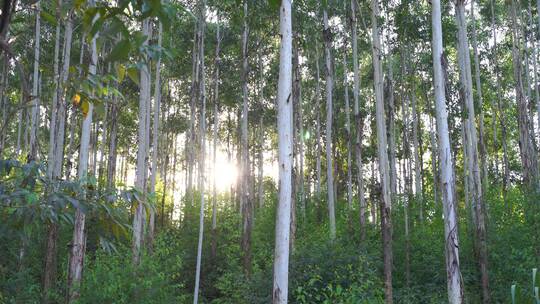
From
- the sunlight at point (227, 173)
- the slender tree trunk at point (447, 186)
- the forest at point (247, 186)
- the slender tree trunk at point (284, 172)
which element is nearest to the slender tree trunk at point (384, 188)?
the forest at point (247, 186)

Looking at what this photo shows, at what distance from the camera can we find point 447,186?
6.57 meters

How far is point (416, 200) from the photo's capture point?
57.0 feet

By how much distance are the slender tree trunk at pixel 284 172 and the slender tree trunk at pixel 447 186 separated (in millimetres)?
1997

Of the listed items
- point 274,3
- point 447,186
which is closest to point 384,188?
point 447,186

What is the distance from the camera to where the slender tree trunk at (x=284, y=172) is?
6355mm

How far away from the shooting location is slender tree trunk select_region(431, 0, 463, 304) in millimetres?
6414

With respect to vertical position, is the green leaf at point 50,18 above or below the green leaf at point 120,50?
above

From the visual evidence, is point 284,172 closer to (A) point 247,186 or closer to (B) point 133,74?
(B) point 133,74

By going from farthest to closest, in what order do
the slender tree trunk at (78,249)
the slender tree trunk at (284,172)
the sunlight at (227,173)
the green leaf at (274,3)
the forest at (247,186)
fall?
the sunlight at (227,173) → the slender tree trunk at (78,249) → the slender tree trunk at (284,172) → the forest at (247,186) → the green leaf at (274,3)

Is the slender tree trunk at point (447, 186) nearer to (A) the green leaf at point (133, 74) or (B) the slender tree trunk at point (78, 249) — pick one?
(B) the slender tree trunk at point (78, 249)

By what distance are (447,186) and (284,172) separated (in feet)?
6.89

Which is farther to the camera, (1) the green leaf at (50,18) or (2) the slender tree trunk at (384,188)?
(2) the slender tree trunk at (384,188)

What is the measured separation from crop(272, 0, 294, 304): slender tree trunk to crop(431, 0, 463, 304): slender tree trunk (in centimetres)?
200

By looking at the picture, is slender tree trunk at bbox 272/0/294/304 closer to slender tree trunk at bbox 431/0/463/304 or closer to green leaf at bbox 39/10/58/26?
slender tree trunk at bbox 431/0/463/304
